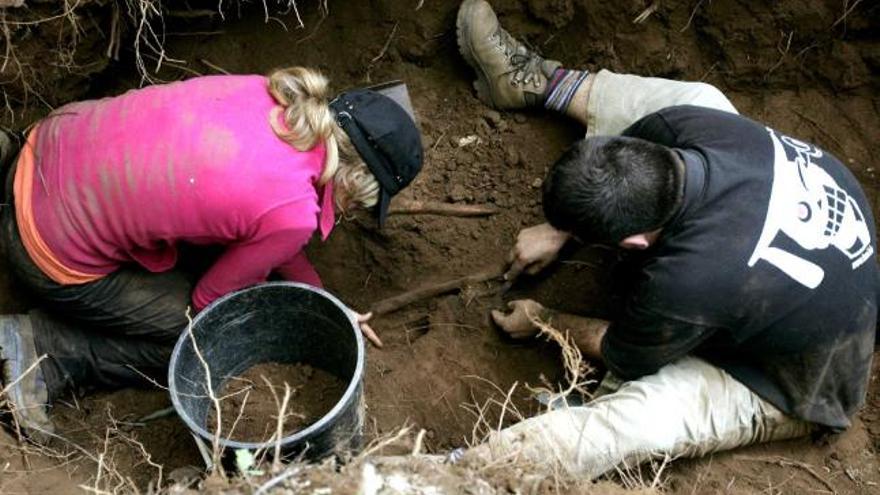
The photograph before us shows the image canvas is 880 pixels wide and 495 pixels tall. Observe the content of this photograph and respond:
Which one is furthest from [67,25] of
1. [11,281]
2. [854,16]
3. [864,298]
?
[854,16]

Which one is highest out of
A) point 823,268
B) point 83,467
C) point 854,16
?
point 854,16

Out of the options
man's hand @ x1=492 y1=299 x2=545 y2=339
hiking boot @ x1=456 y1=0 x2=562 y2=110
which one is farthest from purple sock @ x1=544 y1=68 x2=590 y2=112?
man's hand @ x1=492 y1=299 x2=545 y2=339

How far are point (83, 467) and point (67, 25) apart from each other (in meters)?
1.25

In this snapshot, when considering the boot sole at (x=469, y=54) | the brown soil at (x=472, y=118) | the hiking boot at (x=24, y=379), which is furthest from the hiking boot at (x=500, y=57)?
the hiking boot at (x=24, y=379)

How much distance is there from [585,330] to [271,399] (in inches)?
37.8

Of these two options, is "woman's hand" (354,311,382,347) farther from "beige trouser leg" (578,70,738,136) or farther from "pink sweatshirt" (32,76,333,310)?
"beige trouser leg" (578,70,738,136)

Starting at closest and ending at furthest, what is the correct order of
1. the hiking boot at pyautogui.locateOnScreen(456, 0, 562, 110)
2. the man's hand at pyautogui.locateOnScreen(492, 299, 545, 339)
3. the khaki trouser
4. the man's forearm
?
the khaki trouser, the man's forearm, the man's hand at pyautogui.locateOnScreen(492, 299, 545, 339), the hiking boot at pyautogui.locateOnScreen(456, 0, 562, 110)

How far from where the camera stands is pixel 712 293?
77.2 inches

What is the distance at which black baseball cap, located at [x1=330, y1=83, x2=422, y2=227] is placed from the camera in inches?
80.6

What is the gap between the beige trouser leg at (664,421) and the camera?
87.0 inches

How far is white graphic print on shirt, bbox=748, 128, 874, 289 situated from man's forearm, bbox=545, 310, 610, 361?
0.60 metres

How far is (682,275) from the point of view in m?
1.95

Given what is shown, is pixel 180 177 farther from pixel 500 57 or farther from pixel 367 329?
pixel 500 57

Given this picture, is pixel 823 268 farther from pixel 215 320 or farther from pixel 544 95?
pixel 215 320
